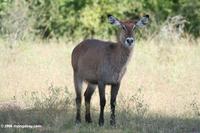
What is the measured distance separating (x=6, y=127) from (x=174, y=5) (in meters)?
18.8

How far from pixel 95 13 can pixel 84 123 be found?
1592 centimetres

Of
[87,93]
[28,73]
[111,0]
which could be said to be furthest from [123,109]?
[111,0]

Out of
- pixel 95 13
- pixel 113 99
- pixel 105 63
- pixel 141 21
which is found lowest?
pixel 113 99

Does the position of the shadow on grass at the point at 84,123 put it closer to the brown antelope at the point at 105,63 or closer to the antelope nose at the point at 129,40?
the brown antelope at the point at 105,63

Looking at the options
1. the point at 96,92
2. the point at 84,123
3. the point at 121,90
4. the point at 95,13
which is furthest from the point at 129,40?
the point at 95,13

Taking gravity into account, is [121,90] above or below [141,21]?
below

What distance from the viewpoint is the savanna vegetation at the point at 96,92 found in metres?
10.8

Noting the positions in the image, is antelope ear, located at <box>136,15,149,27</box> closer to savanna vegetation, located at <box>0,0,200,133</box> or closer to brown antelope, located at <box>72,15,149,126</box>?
brown antelope, located at <box>72,15,149,126</box>

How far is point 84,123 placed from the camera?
1065 centimetres

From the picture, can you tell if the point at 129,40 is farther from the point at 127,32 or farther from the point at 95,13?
the point at 95,13

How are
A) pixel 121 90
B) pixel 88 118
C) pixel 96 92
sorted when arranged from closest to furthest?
pixel 88 118, pixel 96 92, pixel 121 90

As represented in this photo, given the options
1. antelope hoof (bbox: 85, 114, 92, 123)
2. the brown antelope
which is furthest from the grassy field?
the brown antelope

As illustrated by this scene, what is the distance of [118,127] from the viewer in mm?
10172

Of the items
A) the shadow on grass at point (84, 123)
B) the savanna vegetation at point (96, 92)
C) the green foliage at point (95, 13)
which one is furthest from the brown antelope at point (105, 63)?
the green foliage at point (95, 13)
